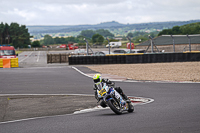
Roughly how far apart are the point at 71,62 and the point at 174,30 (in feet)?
385

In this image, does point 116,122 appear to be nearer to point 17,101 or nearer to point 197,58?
point 17,101

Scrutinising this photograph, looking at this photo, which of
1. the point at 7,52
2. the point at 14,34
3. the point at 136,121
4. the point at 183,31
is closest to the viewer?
Result: the point at 136,121

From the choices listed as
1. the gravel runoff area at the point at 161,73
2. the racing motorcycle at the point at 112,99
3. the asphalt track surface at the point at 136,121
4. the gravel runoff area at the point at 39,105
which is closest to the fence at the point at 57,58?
the gravel runoff area at the point at 161,73

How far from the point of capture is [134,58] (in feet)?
112

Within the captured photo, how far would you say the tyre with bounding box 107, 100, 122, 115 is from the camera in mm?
8918

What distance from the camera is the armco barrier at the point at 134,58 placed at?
112ft

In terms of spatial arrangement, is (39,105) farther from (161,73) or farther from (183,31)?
(183,31)

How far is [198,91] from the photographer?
14273 mm

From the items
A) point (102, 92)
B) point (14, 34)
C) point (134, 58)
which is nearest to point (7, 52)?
point (134, 58)

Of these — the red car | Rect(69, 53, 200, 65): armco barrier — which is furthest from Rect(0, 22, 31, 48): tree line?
Rect(69, 53, 200, 65): armco barrier

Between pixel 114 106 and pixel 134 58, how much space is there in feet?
83.5

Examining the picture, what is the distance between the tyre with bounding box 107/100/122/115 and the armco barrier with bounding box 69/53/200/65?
81.5 feet

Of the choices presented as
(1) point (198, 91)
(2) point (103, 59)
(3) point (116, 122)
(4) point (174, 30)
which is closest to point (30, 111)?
(3) point (116, 122)

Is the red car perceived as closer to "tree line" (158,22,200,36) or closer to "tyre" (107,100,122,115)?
"tyre" (107,100,122,115)
